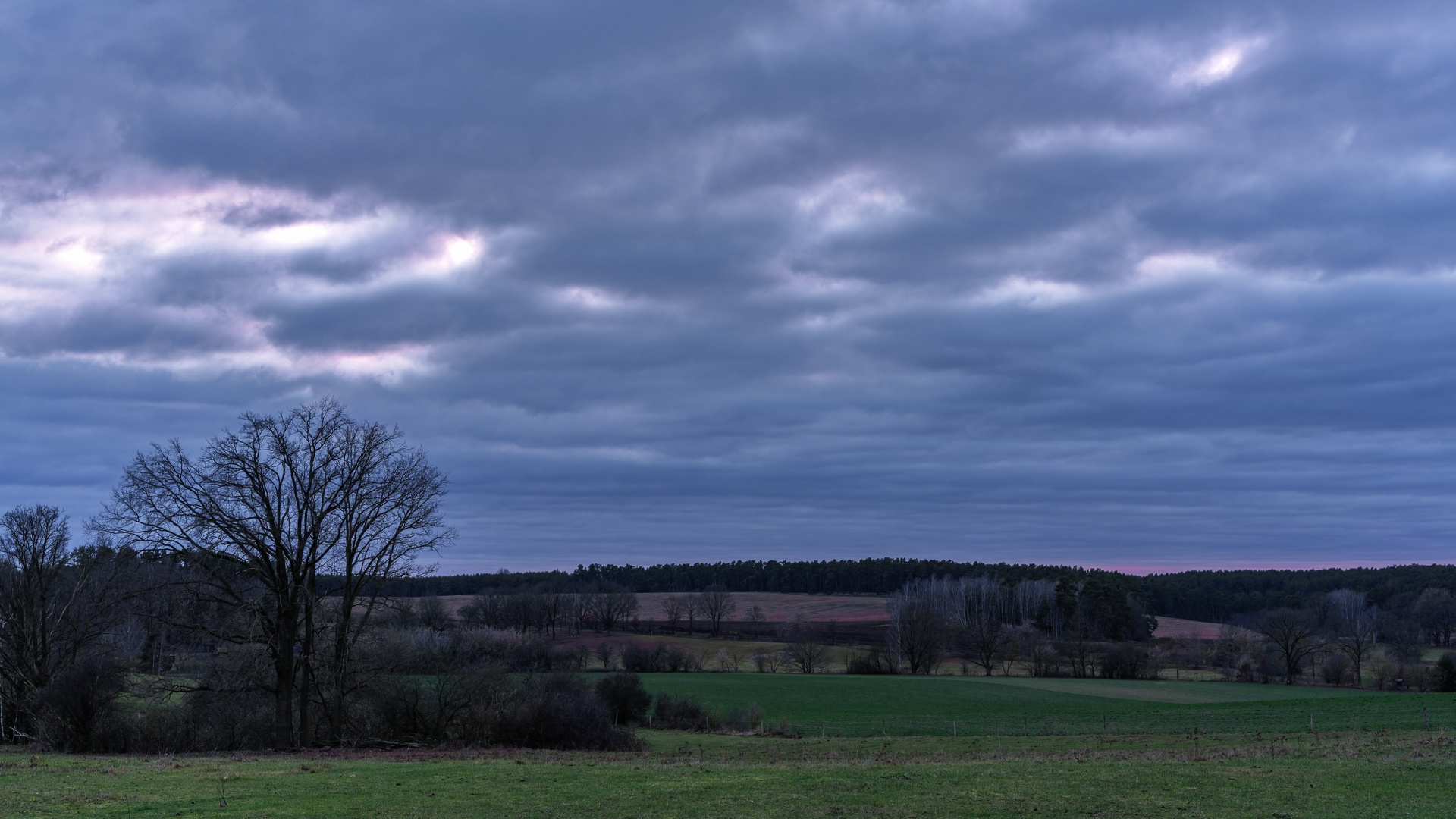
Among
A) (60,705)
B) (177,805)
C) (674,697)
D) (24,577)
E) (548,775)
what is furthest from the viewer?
(674,697)

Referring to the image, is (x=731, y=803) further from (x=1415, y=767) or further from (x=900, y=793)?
(x=1415, y=767)

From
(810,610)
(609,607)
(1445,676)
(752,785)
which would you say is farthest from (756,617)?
(752,785)

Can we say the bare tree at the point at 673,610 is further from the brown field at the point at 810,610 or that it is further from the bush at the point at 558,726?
the bush at the point at 558,726

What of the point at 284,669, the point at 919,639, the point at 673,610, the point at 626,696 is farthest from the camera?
the point at 673,610

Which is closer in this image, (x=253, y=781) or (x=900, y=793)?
(x=900, y=793)

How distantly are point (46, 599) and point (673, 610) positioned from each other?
133 metres

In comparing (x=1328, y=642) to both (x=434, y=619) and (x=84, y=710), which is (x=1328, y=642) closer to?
(x=434, y=619)

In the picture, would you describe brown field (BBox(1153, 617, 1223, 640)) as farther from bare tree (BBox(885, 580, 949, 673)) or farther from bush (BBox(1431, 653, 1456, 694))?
bush (BBox(1431, 653, 1456, 694))

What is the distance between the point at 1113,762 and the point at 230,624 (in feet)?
113

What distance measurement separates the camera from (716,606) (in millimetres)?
175750

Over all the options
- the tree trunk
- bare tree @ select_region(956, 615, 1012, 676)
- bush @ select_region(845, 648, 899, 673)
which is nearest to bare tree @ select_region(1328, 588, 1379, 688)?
bare tree @ select_region(956, 615, 1012, 676)

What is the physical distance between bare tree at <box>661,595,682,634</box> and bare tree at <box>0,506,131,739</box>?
121793mm

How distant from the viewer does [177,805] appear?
19.4 metres

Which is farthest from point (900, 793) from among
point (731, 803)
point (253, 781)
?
point (253, 781)
